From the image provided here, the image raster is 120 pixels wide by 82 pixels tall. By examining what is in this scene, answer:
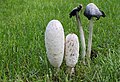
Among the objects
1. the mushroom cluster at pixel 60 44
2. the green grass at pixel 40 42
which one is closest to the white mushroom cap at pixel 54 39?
the mushroom cluster at pixel 60 44

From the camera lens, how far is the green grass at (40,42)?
183 centimetres

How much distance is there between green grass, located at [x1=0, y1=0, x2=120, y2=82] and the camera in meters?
1.83

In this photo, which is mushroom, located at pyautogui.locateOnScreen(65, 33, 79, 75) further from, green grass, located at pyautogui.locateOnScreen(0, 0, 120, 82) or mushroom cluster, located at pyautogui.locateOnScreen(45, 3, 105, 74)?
green grass, located at pyautogui.locateOnScreen(0, 0, 120, 82)

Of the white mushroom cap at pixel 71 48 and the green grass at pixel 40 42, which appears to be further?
the green grass at pixel 40 42

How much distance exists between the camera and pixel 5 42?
2.47 m

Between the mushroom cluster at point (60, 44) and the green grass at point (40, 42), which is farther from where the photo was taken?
the green grass at point (40, 42)

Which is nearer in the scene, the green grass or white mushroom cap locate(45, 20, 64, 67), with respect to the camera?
white mushroom cap locate(45, 20, 64, 67)

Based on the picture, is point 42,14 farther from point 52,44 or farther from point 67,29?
point 52,44

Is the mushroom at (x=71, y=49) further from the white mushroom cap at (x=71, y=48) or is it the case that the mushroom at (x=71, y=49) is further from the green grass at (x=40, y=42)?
the green grass at (x=40, y=42)

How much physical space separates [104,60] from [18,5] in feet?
8.03

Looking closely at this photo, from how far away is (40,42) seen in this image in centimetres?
245

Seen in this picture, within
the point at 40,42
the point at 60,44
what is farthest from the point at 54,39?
the point at 40,42

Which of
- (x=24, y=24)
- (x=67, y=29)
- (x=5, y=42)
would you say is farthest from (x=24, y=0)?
(x=5, y=42)

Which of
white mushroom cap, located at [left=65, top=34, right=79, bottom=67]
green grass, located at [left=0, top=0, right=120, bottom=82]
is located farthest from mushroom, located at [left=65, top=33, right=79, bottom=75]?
green grass, located at [left=0, top=0, right=120, bottom=82]
